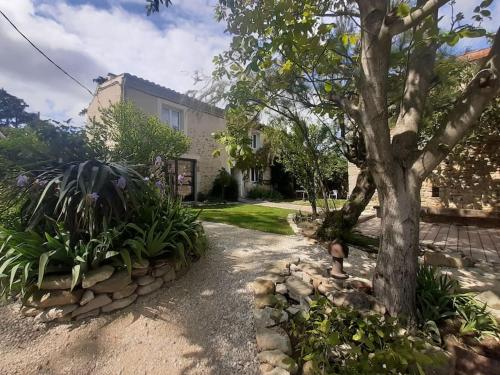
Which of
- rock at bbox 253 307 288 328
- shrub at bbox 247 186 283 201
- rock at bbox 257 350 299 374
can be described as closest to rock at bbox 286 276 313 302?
rock at bbox 253 307 288 328

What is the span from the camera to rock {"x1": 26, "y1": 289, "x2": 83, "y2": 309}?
2539 millimetres

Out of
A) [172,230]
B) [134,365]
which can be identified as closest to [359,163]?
[172,230]

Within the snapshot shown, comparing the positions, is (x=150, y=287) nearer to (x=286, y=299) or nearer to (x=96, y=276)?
(x=96, y=276)

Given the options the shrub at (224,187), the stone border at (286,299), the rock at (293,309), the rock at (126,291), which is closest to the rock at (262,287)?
→ the stone border at (286,299)

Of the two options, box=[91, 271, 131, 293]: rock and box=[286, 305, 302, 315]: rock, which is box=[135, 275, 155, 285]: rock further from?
box=[286, 305, 302, 315]: rock

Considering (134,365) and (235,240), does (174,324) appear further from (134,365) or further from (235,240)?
(235,240)

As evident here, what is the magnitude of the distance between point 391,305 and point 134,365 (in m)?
2.36

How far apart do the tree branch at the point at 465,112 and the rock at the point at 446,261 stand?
2.44 meters

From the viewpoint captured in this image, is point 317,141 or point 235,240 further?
point 317,141

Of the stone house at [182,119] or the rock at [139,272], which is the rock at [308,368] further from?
the stone house at [182,119]

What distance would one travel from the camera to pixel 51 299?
2543mm

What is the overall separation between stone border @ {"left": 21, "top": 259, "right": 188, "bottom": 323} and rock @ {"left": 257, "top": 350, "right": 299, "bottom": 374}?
1535 millimetres

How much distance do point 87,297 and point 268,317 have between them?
1851 mm

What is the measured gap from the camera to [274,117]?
7008 mm
